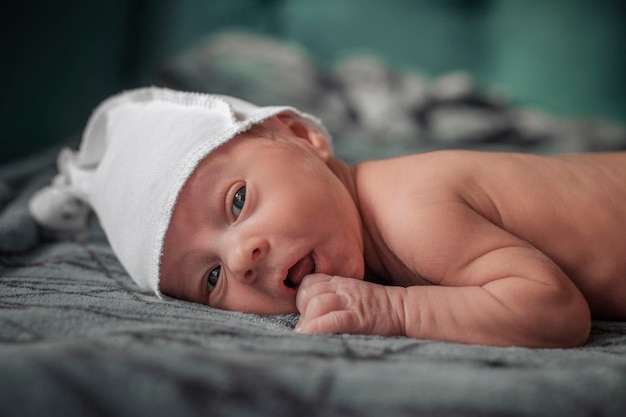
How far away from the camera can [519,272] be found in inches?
30.6

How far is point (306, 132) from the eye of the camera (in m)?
1.05

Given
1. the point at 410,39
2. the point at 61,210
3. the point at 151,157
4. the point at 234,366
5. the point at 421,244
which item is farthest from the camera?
the point at 410,39

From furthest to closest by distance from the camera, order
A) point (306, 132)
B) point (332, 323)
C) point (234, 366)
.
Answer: point (306, 132), point (332, 323), point (234, 366)

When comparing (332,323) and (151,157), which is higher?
(151,157)

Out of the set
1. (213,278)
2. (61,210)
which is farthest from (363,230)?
(61,210)

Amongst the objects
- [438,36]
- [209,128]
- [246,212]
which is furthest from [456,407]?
[438,36]

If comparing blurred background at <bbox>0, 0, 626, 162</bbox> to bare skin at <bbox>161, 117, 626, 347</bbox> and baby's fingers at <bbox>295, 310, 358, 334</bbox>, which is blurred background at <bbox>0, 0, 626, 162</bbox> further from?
baby's fingers at <bbox>295, 310, 358, 334</bbox>

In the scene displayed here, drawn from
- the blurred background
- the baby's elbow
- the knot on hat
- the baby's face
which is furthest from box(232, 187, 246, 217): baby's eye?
the blurred background

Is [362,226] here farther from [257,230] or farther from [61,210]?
[61,210]

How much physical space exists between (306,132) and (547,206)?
0.41 m

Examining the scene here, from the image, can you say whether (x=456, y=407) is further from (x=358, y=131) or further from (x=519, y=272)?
(x=358, y=131)

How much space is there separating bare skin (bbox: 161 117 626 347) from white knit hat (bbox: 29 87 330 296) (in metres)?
Answer: 0.02

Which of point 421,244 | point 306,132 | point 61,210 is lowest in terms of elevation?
point 61,210

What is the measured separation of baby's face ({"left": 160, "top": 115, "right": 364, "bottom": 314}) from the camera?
82 cm
